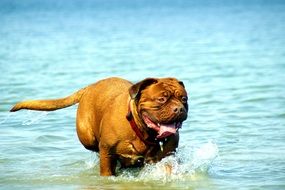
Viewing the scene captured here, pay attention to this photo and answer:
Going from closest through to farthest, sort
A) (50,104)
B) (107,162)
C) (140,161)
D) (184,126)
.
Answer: (140,161)
(107,162)
(50,104)
(184,126)

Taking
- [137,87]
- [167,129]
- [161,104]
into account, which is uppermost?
[137,87]

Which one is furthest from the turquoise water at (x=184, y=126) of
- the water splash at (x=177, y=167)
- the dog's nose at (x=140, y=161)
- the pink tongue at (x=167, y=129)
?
the pink tongue at (x=167, y=129)

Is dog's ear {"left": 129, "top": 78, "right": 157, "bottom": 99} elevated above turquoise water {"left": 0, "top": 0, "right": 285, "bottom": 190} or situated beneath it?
elevated above

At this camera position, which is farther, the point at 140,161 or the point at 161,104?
the point at 140,161

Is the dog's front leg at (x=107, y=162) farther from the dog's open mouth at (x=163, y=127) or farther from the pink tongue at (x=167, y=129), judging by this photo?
the pink tongue at (x=167, y=129)

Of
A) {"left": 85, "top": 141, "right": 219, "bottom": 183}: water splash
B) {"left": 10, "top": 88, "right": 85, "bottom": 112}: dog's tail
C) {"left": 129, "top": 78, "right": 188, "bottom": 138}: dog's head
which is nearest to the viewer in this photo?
{"left": 129, "top": 78, "right": 188, "bottom": 138}: dog's head

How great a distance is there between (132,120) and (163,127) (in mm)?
395

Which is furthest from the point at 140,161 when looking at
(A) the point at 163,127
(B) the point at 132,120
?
(A) the point at 163,127

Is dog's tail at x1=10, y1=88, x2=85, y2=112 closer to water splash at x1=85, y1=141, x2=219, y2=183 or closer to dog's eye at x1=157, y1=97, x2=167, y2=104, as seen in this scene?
water splash at x1=85, y1=141, x2=219, y2=183

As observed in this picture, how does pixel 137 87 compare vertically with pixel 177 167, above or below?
above

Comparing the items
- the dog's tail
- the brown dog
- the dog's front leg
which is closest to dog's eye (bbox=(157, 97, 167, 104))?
the brown dog

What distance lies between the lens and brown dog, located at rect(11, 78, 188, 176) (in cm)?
833

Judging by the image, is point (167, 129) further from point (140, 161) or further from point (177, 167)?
point (177, 167)

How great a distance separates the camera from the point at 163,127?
27.4ft
